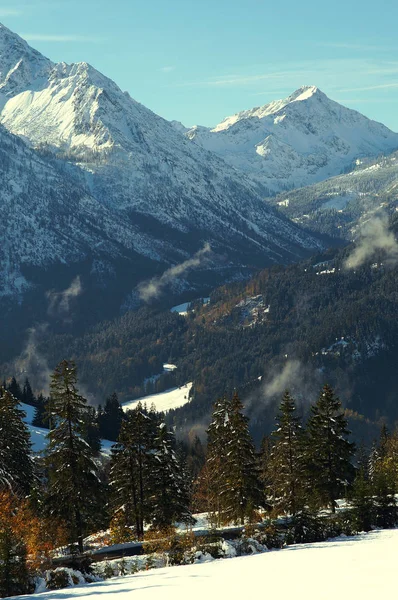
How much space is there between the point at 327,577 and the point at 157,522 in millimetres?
36038

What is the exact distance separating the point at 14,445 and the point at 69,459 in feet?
40.8

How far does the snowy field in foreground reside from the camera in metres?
39.6

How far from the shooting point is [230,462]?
78000 millimetres

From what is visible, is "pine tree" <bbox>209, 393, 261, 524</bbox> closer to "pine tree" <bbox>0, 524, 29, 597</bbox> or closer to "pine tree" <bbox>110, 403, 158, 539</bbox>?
"pine tree" <bbox>110, 403, 158, 539</bbox>

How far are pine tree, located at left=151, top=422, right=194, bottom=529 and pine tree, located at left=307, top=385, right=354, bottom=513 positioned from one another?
13.7 meters

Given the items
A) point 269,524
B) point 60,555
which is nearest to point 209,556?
point 269,524

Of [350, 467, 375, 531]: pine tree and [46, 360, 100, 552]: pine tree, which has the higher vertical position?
[46, 360, 100, 552]: pine tree

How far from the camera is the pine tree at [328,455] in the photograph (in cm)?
7738

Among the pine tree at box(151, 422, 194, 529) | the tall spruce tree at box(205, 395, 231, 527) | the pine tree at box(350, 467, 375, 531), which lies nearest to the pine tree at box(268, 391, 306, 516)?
the tall spruce tree at box(205, 395, 231, 527)

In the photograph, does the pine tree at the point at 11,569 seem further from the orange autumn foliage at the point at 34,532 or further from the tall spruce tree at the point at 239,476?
the tall spruce tree at the point at 239,476

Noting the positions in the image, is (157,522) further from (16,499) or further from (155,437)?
(16,499)

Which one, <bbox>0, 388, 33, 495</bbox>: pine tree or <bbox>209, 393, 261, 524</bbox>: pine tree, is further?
<bbox>209, 393, 261, 524</bbox>: pine tree

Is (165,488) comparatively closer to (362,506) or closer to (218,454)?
(218,454)

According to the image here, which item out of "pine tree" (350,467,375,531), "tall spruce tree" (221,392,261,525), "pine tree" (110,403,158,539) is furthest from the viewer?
"tall spruce tree" (221,392,261,525)
